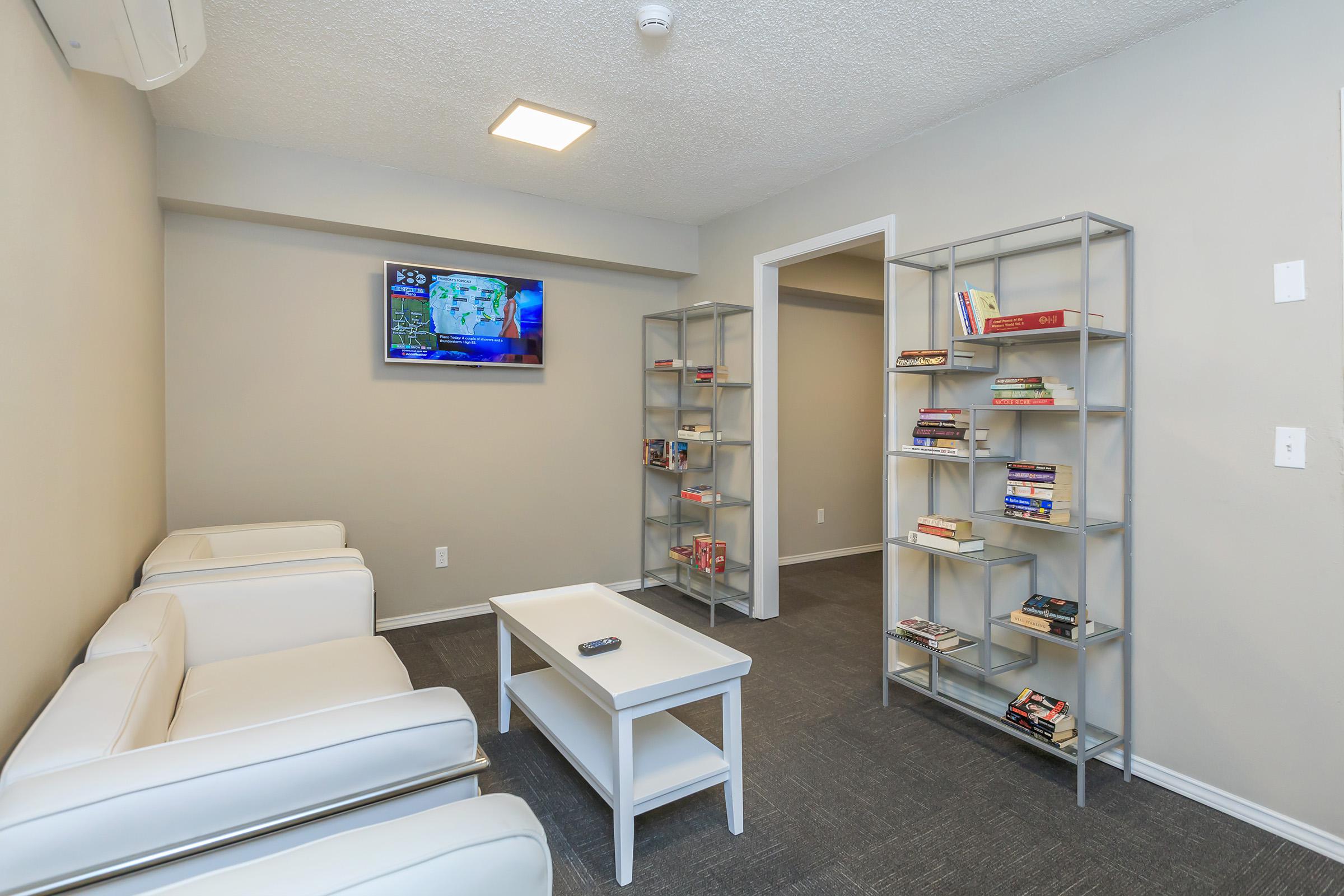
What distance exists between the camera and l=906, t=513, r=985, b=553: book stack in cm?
262

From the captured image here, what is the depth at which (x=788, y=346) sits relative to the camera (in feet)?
18.0

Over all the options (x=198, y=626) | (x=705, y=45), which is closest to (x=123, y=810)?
(x=198, y=626)

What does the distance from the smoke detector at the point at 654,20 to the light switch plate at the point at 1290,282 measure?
2.03 meters

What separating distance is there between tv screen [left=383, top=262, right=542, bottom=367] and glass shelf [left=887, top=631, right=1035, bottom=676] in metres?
2.72

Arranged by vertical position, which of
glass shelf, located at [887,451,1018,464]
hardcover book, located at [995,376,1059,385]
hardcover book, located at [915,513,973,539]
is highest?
hardcover book, located at [995,376,1059,385]

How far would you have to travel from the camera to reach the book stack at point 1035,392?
230 cm

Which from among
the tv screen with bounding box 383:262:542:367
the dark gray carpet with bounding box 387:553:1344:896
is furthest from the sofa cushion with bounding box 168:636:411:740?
the tv screen with bounding box 383:262:542:367

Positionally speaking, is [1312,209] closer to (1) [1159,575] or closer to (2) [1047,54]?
(2) [1047,54]

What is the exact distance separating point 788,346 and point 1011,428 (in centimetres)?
295

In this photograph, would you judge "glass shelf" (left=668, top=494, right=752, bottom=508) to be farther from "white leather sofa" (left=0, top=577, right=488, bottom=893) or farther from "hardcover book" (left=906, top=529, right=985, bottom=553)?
"white leather sofa" (left=0, top=577, right=488, bottom=893)

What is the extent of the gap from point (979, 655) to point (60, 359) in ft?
10.5

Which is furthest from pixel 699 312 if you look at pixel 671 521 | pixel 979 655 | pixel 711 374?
pixel 979 655

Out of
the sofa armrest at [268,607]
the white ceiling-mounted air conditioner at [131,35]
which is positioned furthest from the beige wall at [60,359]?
the sofa armrest at [268,607]

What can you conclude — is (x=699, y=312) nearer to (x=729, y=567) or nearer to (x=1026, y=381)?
(x=729, y=567)
